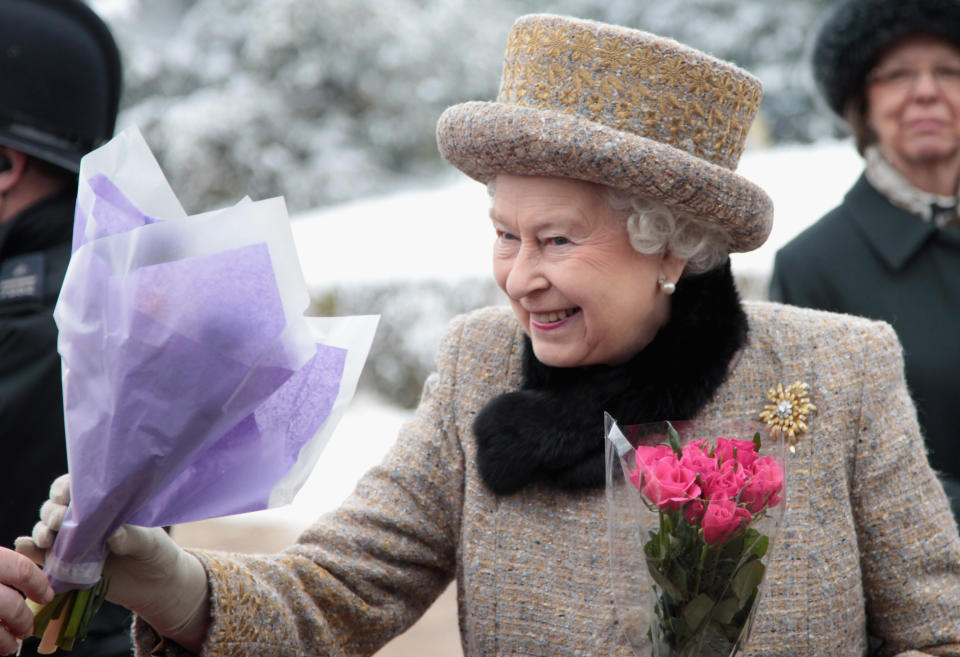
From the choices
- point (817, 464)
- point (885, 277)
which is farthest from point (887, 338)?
point (885, 277)

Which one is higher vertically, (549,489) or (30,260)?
(549,489)

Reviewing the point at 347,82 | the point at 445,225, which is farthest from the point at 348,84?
the point at 445,225

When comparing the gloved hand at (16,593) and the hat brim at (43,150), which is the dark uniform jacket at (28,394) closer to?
the hat brim at (43,150)

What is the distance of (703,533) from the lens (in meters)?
1.53

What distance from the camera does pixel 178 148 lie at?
13422mm

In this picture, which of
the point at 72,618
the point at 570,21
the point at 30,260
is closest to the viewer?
the point at 72,618

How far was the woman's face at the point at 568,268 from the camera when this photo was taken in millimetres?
2029

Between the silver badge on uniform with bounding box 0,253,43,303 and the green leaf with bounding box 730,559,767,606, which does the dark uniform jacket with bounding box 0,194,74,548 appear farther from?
the green leaf with bounding box 730,559,767,606

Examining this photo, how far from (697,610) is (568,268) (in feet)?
2.32

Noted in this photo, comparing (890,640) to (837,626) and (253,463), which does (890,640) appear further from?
(253,463)

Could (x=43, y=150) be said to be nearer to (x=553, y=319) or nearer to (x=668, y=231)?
(x=553, y=319)

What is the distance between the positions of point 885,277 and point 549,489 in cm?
167

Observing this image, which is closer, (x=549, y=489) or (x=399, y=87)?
(x=549, y=489)

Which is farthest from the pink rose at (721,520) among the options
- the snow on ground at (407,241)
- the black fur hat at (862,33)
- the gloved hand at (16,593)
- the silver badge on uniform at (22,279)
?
the snow on ground at (407,241)
